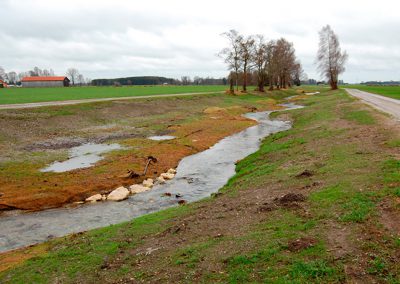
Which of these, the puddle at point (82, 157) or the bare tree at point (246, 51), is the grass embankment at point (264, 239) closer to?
the puddle at point (82, 157)

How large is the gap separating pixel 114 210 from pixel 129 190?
2.92 meters

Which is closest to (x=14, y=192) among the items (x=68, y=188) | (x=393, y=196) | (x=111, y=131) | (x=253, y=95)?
(x=68, y=188)

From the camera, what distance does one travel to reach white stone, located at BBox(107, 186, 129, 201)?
61.6ft

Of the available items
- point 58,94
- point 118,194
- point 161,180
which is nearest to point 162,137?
point 161,180

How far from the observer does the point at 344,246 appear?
30.7ft

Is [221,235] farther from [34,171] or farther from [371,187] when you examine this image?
[34,171]

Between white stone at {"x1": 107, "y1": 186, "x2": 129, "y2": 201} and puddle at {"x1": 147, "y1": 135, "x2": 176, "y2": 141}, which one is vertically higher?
puddle at {"x1": 147, "y1": 135, "x2": 176, "y2": 141}

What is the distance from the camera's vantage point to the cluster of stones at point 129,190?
18.7 meters

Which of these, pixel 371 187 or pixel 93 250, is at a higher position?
pixel 371 187

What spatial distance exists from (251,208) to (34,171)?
15.0 meters

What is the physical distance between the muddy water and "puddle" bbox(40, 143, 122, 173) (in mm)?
6191

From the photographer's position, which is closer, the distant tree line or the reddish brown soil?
the reddish brown soil

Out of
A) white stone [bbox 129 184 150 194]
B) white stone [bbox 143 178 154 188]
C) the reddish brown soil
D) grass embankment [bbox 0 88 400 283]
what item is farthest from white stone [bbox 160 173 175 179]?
grass embankment [bbox 0 88 400 283]

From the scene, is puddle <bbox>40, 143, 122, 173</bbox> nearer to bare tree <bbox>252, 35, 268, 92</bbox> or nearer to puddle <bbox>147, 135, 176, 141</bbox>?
puddle <bbox>147, 135, 176, 141</bbox>
